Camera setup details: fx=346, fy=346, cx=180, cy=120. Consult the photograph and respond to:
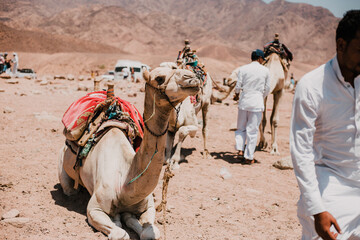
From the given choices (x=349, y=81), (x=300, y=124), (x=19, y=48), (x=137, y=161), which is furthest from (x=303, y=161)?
(x=19, y=48)

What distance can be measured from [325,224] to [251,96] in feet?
16.3

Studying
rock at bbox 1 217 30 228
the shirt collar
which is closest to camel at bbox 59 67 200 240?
rock at bbox 1 217 30 228

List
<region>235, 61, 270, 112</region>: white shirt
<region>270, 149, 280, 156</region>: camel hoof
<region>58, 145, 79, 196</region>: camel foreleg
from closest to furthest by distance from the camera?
<region>58, 145, 79, 196</region>: camel foreleg < <region>235, 61, 270, 112</region>: white shirt < <region>270, 149, 280, 156</region>: camel hoof

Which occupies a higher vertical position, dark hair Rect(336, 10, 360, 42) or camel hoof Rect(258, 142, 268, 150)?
dark hair Rect(336, 10, 360, 42)

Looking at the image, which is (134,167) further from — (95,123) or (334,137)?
(334,137)

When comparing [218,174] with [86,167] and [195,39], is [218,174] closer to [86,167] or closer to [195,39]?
[86,167]

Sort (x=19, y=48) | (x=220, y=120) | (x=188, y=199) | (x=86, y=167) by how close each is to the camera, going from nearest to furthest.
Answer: (x=86, y=167) → (x=188, y=199) → (x=220, y=120) → (x=19, y=48)

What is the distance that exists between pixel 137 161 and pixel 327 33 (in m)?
98.5

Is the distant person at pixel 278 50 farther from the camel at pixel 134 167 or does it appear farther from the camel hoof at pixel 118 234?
the camel hoof at pixel 118 234

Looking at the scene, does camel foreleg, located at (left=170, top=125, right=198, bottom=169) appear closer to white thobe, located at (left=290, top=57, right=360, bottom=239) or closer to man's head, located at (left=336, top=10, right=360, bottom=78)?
white thobe, located at (left=290, top=57, right=360, bottom=239)

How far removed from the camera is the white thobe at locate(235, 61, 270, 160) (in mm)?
6812

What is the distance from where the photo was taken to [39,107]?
11453mm

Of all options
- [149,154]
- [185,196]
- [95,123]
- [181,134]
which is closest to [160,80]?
[149,154]

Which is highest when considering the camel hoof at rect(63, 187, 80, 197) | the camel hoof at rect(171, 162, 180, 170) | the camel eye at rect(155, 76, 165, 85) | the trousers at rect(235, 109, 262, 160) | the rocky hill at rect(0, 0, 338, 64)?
the rocky hill at rect(0, 0, 338, 64)
